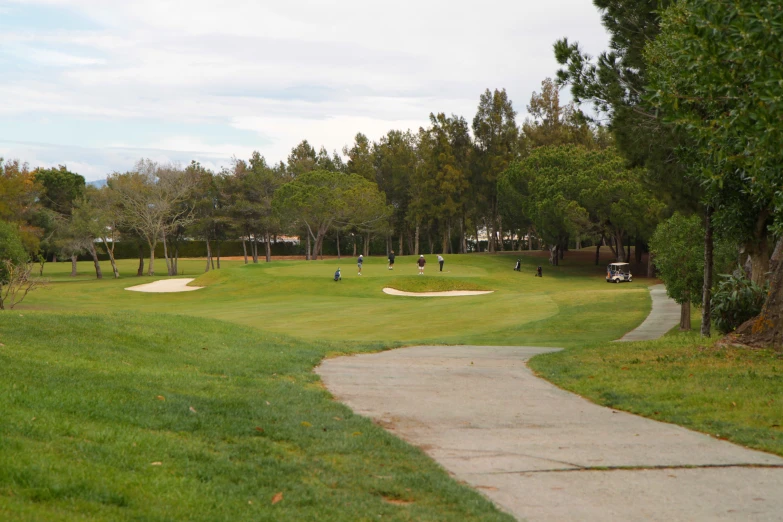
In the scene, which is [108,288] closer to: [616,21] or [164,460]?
[616,21]

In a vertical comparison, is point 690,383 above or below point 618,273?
above

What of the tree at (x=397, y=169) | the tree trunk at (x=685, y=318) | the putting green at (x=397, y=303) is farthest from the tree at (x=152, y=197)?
the tree trunk at (x=685, y=318)

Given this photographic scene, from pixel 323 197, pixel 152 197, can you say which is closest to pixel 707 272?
pixel 323 197

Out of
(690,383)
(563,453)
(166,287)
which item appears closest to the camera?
(563,453)

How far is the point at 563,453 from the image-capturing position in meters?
7.51

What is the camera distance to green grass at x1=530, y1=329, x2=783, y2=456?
9.05m

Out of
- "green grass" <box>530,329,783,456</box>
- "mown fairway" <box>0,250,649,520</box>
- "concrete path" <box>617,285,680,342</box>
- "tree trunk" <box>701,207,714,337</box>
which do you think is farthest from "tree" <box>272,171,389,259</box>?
"green grass" <box>530,329,783,456</box>

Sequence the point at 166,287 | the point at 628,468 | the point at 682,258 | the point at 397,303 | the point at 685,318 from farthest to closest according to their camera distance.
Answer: the point at 166,287 → the point at 397,303 → the point at 685,318 → the point at 682,258 → the point at 628,468

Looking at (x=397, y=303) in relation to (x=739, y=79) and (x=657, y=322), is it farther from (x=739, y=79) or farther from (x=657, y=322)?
(x=739, y=79)

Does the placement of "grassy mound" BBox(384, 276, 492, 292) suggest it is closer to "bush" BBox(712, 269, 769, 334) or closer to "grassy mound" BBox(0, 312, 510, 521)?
"bush" BBox(712, 269, 769, 334)

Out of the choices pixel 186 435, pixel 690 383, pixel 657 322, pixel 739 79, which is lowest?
pixel 657 322

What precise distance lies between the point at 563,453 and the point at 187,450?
3.63m

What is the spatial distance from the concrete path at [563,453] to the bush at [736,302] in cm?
779

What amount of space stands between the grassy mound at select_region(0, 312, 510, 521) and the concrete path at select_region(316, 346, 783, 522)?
487 millimetres
